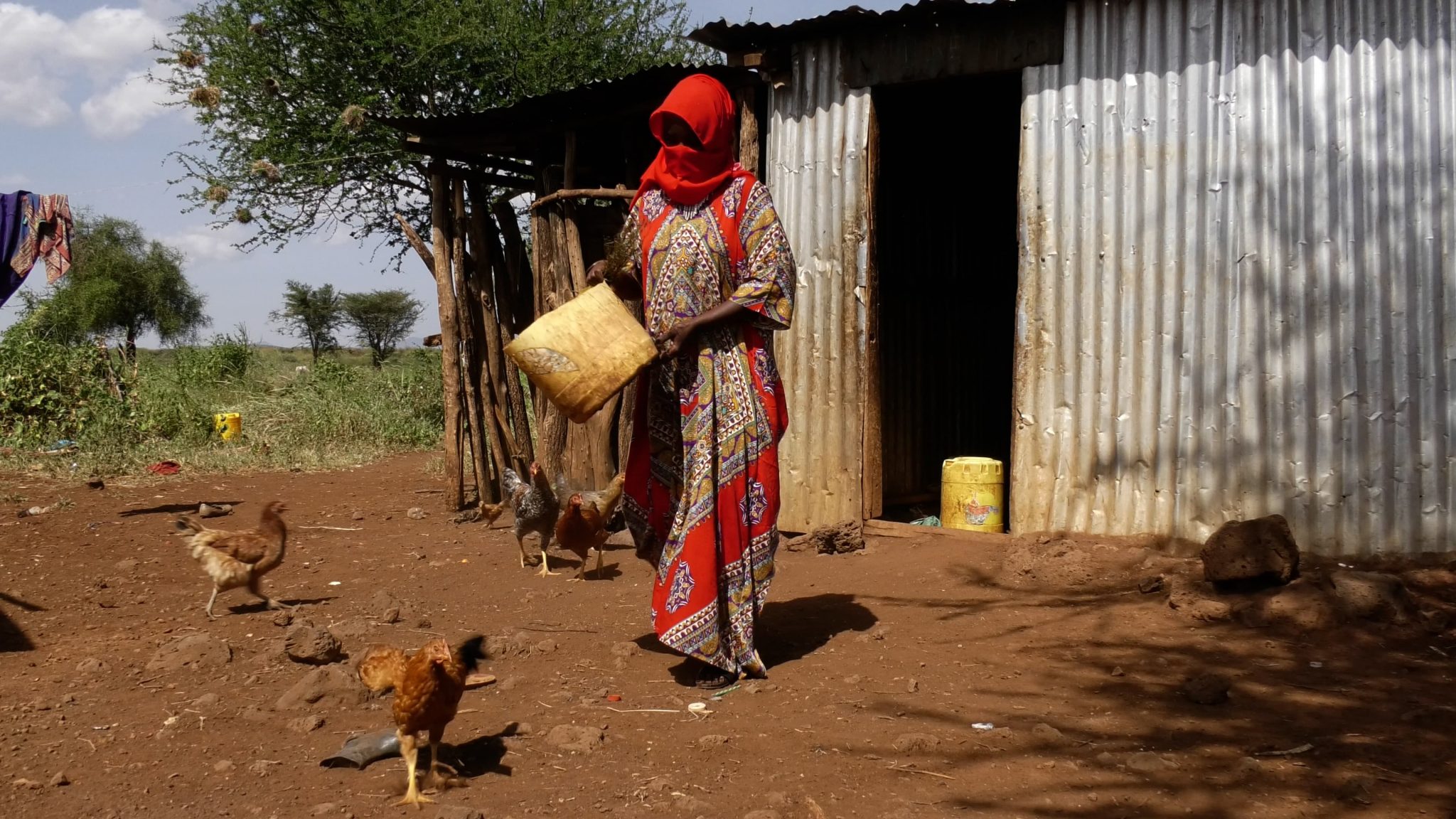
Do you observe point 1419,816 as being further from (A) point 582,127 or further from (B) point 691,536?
(A) point 582,127

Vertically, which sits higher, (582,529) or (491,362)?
(491,362)

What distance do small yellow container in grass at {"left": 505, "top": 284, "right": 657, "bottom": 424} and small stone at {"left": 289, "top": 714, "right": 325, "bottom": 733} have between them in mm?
1369

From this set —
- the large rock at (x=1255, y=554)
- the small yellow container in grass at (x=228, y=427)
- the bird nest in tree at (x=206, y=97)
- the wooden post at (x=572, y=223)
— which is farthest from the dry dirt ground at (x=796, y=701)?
the bird nest in tree at (x=206, y=97)

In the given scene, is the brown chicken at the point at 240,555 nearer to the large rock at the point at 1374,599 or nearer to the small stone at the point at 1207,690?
the small stone at the point at 1207,690

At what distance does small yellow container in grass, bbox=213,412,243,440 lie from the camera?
13.0 meters

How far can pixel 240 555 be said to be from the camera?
5562 millimetres

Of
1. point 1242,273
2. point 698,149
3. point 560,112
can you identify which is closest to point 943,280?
point 560,112

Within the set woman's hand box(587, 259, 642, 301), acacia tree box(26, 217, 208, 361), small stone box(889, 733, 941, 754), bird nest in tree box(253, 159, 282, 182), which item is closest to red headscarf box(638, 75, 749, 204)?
woman's hand box(587, 259, 642, 301)

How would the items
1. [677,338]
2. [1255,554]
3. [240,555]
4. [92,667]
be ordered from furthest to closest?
[240,555], [1255,554], [92,667], [677,338]

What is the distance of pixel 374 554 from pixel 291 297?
26.0 metres

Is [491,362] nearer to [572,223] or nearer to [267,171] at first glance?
[572,223]

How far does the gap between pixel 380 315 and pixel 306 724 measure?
3376cm

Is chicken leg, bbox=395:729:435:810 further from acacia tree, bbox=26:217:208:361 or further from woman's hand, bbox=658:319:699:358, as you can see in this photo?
acacia tree, bbox=26:217:208:361

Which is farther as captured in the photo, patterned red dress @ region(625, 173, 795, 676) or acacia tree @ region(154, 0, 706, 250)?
acacia tree @ region(154, 0, 706, 250)
